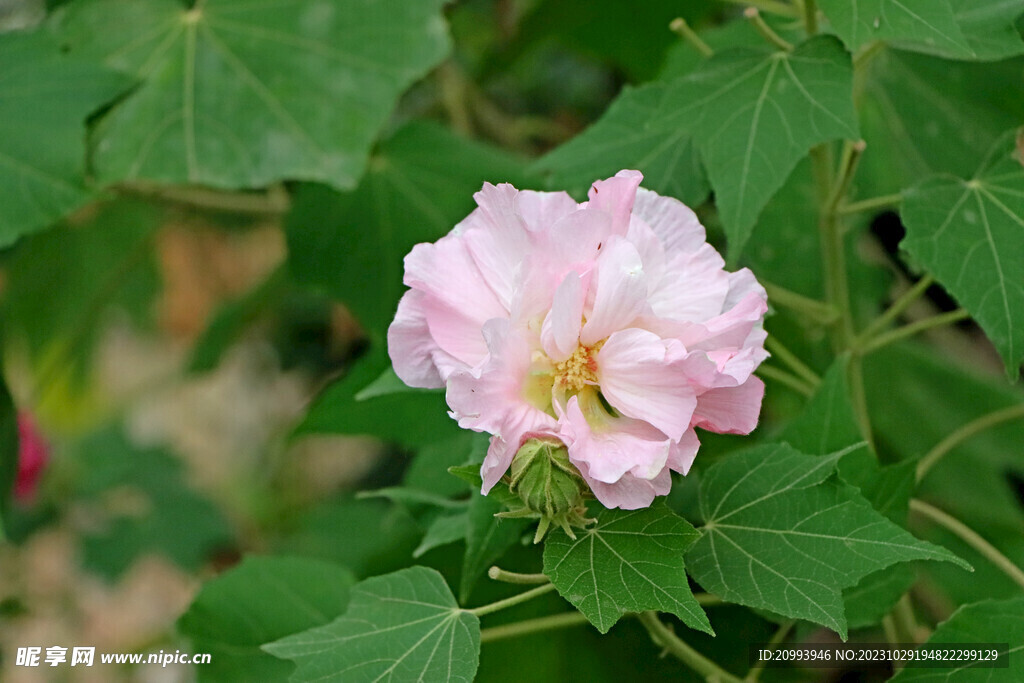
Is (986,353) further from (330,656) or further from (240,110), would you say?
(330,656)

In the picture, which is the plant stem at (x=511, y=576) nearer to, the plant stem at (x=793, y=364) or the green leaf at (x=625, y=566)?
the green leaf at (x=625, y=566)

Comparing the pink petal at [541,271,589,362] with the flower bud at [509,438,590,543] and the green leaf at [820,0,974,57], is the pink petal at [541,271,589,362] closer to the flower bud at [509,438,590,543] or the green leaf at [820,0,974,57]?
the flower bud at [509,438,590,543]

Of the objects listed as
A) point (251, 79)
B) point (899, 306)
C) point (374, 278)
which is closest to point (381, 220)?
point (374, 278)

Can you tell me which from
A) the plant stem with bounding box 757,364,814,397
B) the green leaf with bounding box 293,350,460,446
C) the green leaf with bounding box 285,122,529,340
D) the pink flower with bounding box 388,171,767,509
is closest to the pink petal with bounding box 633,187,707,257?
the pink flower with bounding box 388,171,767,509


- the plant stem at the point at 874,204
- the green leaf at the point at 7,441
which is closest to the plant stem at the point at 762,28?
the plant stem at the point at 874,204

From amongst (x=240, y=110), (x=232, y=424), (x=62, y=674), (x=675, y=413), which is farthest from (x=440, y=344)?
(x=232, y=424)
